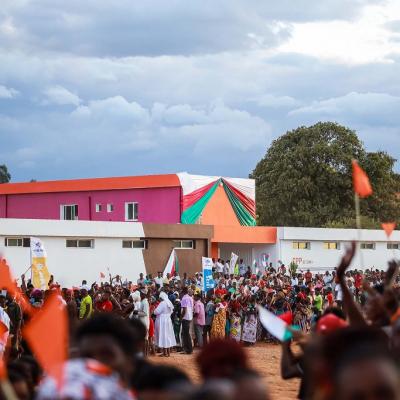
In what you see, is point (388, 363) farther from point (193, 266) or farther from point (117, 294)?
point (193, 266)

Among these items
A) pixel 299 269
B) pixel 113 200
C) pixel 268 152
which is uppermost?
pixel 268 152

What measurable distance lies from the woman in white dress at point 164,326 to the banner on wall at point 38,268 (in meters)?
2.78

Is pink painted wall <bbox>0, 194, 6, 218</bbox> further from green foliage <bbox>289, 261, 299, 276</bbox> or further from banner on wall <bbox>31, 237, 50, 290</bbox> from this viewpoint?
banner on wall <bbox>31, 237, 50, 290</bbox>

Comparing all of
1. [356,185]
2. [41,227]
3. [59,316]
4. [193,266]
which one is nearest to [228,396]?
[59,316]

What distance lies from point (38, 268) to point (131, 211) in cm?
2345

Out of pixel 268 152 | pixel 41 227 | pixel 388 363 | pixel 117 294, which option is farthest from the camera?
pixel 268 152

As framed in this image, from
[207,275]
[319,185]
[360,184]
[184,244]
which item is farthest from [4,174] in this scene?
[360,184]

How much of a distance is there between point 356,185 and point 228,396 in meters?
4.70

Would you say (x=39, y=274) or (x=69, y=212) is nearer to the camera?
(x=39, y=274)

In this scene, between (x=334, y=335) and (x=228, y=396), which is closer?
(x=228, y=396)

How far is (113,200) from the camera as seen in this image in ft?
150

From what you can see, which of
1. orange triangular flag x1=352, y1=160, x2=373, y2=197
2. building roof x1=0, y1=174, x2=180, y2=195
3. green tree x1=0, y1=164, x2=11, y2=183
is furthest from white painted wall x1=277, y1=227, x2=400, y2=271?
green tree x1=0, y1=164, x2=11, y2=183

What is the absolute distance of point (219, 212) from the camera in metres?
46.0

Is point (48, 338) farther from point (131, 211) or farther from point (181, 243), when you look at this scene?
point (131, 211)
